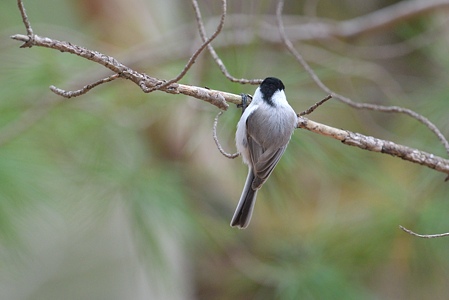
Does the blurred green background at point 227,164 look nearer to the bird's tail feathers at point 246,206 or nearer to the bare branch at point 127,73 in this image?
the bird's tail feathers at point 246,206

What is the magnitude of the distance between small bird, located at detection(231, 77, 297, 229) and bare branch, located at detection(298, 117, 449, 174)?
0.02 meters

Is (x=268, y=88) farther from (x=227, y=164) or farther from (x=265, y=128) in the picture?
(x=227, y=164)

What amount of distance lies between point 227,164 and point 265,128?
0.87 metres

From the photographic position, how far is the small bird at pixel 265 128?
2.17ft

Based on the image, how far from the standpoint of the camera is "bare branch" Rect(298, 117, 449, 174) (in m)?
0.64

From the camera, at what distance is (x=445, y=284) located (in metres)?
1.39

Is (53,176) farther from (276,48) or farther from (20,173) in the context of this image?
(276,48)

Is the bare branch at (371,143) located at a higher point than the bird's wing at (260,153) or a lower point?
higher

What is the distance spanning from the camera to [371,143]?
26.2 inches

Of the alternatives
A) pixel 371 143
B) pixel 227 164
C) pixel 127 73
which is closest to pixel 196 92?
pixel 127 73

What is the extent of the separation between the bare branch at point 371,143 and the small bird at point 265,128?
0.02m

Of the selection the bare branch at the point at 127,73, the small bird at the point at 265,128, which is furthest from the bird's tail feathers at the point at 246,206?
the bare branch at the point at 127,73

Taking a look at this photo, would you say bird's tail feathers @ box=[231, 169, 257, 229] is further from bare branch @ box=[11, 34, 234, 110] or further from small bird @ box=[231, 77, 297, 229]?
bare branch @ box=[11, 34, 234, 110]

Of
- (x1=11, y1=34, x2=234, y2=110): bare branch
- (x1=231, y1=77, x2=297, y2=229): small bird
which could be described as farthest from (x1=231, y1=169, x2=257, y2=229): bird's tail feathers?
(x1=11, y1=34, x2=234, y2=110): bare branch
